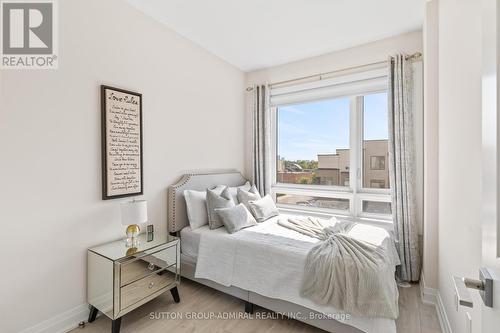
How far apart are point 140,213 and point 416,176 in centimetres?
286

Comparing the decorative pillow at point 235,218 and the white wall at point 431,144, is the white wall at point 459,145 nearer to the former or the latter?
the white wall at point 431,144

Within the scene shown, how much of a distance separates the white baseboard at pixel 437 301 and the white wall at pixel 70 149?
265cm

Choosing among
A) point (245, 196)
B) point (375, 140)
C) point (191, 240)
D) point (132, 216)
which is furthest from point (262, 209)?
point (375, 140)

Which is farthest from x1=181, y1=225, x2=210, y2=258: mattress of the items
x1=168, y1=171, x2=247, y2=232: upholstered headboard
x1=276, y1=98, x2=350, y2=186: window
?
x1=276, y1=98, x2=350, y2=186: window

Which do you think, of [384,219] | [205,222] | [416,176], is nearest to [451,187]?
[416,176]

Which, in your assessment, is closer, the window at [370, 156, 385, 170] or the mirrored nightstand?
the mirrored nightstand

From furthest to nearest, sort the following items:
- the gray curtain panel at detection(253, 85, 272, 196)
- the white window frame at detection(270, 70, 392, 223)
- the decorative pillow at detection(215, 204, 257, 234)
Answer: the gray curtain panel at detection(253, 85, 272, 196) < the white window frame at detection(270, 70, 392, 223) < the decorative pillow at detection(215, 204, 257, 234)

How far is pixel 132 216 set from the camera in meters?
2.06

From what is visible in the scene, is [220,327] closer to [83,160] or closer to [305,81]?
[83,160]

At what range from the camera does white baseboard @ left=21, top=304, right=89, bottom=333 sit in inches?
70.0

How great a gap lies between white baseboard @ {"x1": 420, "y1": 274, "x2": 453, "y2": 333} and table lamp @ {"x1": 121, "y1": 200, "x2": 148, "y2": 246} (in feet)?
8.31

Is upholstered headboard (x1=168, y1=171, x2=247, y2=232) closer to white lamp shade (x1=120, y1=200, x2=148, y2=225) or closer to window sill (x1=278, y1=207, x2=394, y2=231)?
white lamp shade (x1=120, y1=200, x2=148, y2=225)

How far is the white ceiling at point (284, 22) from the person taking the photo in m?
2.32

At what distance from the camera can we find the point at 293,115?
3.80 metres
